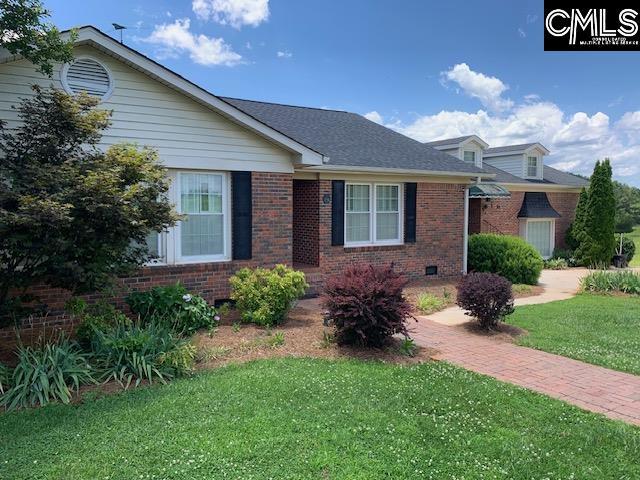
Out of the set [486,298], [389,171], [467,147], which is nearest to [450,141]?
[467,147]

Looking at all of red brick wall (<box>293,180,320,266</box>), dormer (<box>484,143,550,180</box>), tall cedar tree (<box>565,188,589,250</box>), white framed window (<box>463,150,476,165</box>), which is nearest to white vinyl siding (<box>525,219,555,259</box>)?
tall cedar tree (<box>565,188,589,250</box>)

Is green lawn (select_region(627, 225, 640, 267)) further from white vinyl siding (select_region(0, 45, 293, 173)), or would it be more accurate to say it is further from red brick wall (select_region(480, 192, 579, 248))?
white vinyl siding (select_region(0, 45, 293, 173))

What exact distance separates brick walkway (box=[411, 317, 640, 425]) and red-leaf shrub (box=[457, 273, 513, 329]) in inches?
17.7

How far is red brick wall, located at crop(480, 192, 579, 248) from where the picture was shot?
2030cm

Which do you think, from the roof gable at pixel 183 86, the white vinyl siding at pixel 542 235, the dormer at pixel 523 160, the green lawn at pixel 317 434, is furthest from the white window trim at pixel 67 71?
the dormer at pixel 523 160

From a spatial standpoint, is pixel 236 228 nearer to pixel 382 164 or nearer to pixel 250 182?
pixel 250 182

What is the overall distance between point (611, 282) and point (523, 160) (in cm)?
1101

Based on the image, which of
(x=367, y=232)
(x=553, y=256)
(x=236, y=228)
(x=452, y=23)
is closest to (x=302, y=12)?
(x=452, y=23)

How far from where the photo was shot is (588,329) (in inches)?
340

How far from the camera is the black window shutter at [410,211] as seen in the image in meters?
13.2

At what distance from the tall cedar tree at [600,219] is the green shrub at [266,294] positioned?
15774 millimetres

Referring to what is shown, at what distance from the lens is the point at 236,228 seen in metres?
9.58

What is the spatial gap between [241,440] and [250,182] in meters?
6.21

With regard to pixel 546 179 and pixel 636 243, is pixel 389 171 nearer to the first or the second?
pixel 546 179
